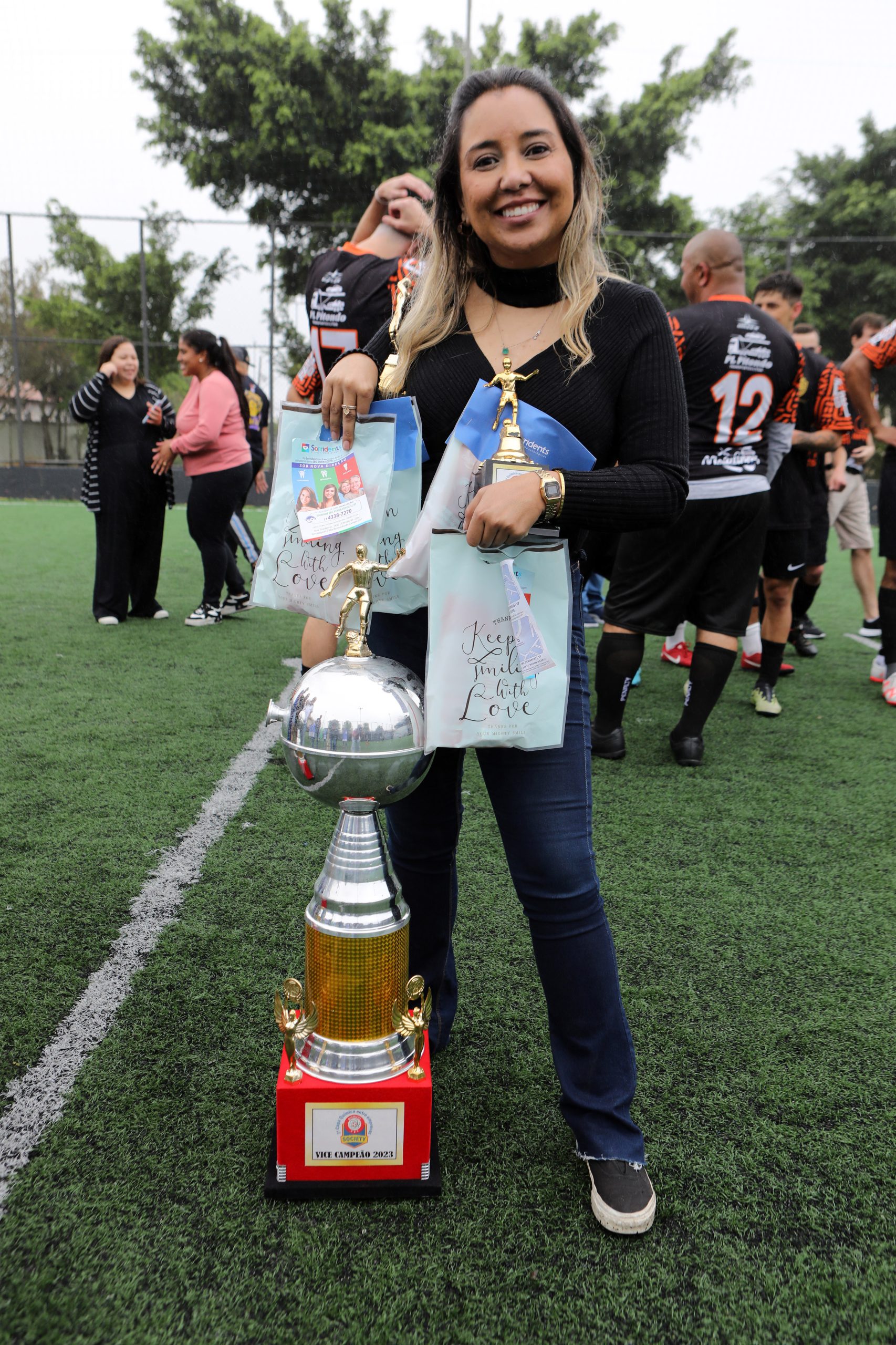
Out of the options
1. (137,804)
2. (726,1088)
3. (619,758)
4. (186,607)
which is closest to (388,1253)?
(726,1088)

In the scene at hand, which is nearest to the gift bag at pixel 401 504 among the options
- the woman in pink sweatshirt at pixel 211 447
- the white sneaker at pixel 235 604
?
the woman in pink sweatshirt at pixel 211 447

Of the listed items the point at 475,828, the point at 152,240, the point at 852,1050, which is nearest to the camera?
the point at 852,1050

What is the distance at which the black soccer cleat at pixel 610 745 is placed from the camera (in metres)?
4.00

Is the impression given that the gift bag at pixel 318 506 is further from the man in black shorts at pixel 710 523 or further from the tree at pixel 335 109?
the tree at pixel 335 109

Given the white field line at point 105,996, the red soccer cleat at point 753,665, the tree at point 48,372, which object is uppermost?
the tree at point 48,372

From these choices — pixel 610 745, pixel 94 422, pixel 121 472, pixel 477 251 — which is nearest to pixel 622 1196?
pixel 477 251

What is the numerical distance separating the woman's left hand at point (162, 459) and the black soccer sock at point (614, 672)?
11.9ft

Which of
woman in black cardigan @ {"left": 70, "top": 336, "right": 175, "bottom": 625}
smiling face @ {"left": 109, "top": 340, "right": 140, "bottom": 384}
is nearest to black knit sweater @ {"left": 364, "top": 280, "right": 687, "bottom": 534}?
woman in black cardigan @ {"left": 70, "top": 336, "right": 175, "bottom": 625}

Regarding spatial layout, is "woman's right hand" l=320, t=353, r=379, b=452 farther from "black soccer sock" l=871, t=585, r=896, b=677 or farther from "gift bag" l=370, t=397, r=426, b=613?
"black soccer sock" l=871, t=585, r=896, b=677

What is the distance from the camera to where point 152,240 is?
20844 mm

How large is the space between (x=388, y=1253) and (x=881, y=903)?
1.90 metres

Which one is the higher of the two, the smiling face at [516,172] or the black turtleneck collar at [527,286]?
the smiling face at [516,172]

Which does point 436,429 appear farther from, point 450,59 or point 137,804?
point 450,59

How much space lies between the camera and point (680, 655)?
236 inches
